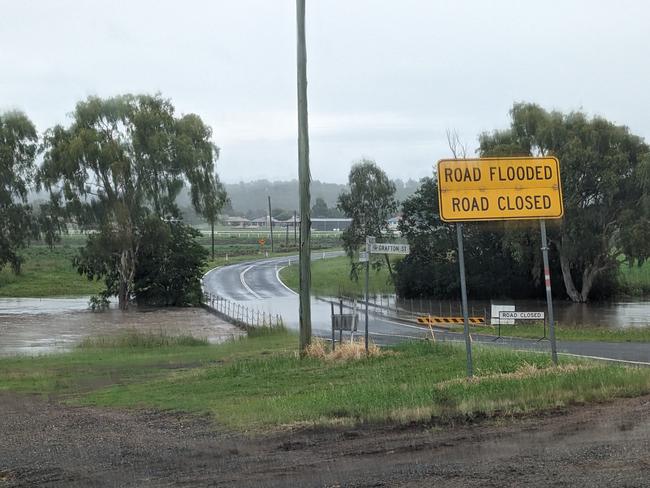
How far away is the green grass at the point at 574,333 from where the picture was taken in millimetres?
28294

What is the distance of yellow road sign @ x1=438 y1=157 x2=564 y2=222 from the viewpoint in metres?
11.6

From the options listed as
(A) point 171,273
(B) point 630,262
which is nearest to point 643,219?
(B) point 630,262

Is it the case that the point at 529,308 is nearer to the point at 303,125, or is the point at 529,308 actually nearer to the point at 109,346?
the point at 109,346

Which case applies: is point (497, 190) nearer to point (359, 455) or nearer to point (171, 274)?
point (359, 455)

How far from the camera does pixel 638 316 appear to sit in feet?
146

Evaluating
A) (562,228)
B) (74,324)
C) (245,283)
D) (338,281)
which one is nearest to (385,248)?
(74,324)

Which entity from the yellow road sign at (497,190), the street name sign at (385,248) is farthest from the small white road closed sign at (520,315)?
the yellow road sign at (497,190)

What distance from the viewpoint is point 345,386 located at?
39.7ft

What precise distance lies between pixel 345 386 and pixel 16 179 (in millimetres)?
47618

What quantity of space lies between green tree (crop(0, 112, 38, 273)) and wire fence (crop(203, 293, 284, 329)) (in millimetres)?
13754

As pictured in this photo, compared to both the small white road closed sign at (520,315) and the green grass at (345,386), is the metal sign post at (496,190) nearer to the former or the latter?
the green grass at (345,386)

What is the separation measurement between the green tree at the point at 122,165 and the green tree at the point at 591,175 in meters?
20.9

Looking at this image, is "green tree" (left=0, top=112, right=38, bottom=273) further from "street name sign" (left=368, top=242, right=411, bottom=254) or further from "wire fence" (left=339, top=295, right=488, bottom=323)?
"street name sign" (left=368, top=242, right=411, bottom=254)

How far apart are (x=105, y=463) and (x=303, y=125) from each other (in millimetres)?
11655
